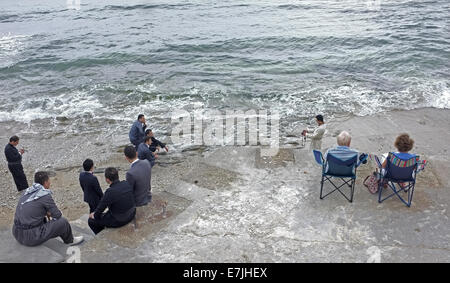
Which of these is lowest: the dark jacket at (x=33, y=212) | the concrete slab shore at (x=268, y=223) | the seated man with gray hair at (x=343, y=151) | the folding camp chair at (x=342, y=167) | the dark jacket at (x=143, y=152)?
the concrete slab shore at (x=268, y=223)

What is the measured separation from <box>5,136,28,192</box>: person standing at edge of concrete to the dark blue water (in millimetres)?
4194

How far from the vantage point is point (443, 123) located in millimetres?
11266

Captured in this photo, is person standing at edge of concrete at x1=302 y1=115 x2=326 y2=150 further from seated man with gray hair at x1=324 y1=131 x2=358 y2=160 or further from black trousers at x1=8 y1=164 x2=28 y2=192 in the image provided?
black trousers at x1=8 y1=164 x2=28 y2=192

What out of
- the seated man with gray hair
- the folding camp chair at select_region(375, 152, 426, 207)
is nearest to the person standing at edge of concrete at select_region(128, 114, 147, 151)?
the seated man with gray hair

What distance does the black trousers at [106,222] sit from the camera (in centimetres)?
534

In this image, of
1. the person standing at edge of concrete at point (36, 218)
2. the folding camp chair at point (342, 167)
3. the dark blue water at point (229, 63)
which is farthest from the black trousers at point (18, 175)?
the folding camp chair at point (342, 167)

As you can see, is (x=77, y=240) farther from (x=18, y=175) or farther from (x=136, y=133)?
(x=18, y=175)

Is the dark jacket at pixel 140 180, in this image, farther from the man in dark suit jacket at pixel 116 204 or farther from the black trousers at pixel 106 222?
the black trousers at pixel 106 222

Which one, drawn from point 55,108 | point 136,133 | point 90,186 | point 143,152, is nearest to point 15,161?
point 136,133

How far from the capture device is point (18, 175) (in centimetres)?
837

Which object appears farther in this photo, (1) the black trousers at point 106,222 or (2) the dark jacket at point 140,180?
(2) the dark jacket at point 140,180

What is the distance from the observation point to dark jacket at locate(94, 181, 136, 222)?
524cm

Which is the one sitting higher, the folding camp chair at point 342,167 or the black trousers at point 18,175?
the folding camp chair at point 342,167

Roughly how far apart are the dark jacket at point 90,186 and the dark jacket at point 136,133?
2.50m
